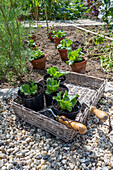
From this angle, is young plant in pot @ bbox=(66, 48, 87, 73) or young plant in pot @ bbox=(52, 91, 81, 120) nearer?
young plant in pot @ bbox=(52, 91, 81, 120)

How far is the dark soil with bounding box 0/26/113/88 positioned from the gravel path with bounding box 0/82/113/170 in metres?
1.23

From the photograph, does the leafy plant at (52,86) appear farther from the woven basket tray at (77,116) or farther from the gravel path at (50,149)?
the gravel path at (50,149)

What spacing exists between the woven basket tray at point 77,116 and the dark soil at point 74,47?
53 cm

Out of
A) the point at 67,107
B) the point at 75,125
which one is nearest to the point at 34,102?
the point at 67,107

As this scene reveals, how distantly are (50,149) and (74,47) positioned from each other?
10.3 ft

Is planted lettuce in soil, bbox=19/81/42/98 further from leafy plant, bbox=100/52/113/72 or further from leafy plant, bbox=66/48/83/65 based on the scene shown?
leafy plant, bbox=100/52/113/72

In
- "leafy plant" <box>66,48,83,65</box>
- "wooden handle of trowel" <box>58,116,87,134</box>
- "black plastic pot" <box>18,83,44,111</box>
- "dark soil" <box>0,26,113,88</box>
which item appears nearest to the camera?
"wooden handle of trowel" <box>58,116,87,134</box>

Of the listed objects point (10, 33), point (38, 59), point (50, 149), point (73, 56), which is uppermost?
point (10, 33)

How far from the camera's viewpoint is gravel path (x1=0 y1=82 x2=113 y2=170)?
1669mm

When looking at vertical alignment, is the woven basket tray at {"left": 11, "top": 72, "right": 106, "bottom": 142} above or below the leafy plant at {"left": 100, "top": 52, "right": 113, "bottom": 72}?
below

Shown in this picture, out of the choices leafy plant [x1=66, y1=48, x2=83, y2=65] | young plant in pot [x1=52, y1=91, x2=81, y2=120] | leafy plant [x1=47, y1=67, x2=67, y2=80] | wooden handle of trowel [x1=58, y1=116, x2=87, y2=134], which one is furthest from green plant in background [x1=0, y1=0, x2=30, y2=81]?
wooden handle of trowel [x1=58, y1=116, x2=87, y2=134]

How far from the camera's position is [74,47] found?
438 cm

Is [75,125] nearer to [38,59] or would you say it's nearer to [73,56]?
[73,56]

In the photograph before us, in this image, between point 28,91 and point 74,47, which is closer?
point 28,91
